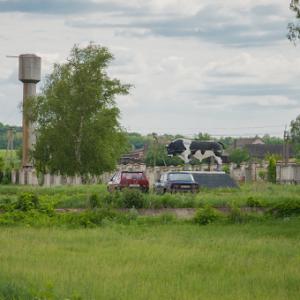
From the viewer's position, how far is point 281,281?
55.8ft

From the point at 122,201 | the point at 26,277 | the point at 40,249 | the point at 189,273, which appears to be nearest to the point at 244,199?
the point at 122,201

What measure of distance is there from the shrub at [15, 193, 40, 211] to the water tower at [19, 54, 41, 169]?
149ft

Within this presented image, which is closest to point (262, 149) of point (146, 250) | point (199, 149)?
point (199, 149)

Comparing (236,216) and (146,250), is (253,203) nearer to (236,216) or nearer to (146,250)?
(236,216)

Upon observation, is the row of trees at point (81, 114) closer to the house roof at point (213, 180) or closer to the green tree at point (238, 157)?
the house roof at point (213, 180)

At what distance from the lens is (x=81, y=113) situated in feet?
217

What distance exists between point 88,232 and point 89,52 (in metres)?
39.3

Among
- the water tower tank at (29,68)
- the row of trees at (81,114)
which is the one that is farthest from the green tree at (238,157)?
the row of trees at (81,114)

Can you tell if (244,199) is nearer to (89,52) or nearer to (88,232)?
(88,232)

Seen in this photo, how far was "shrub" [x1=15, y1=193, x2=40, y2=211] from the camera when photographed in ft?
111

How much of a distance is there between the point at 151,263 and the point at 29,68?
211 ft

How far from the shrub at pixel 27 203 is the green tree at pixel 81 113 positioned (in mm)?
31203

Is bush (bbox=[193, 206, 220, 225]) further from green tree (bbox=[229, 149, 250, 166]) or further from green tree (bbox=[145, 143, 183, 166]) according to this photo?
green tree (bbox=[229, 149, 250, 166])

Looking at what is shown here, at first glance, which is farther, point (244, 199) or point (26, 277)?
point (244, 199)
